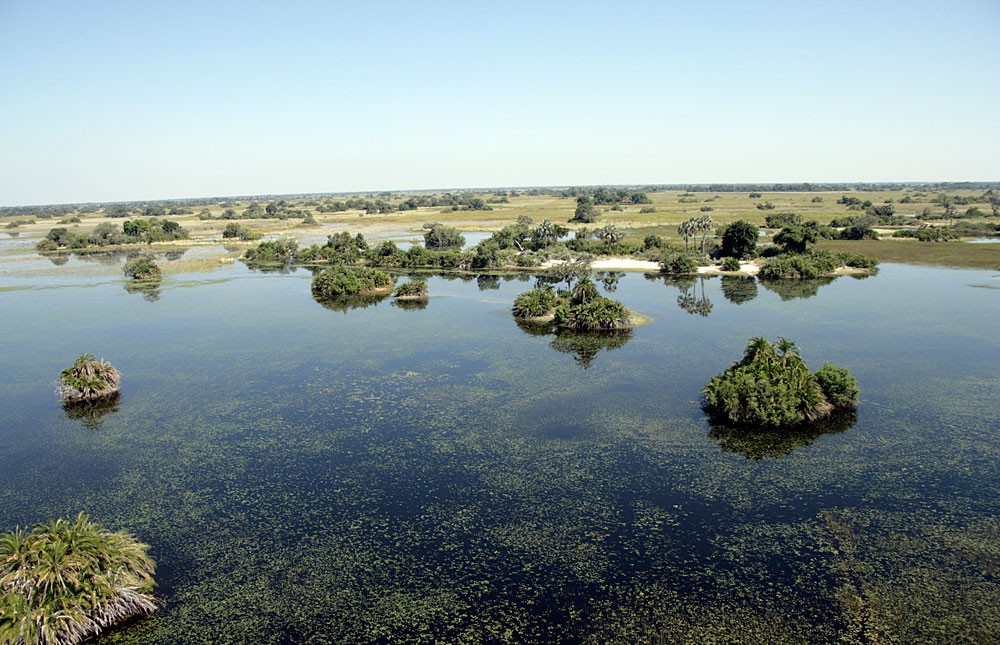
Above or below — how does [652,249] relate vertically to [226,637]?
above

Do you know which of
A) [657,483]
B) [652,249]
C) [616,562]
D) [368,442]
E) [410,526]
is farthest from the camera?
[652,249]

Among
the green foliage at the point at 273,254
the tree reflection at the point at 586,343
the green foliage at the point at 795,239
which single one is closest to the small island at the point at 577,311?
the tree reflection at the point at 586,343

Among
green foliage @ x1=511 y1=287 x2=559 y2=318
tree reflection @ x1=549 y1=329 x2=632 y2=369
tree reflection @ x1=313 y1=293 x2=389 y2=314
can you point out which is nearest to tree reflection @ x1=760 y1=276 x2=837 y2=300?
tree reflection @ x1=549 y1=329 x2=632 y2=369

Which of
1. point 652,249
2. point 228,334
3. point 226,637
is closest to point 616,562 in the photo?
point 226,637

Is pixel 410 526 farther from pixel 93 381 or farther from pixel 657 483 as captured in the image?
pixel 93 381

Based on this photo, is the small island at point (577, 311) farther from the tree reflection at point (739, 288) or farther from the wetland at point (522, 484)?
the tree reflection at point (739, 288)

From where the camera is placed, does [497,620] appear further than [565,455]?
No
